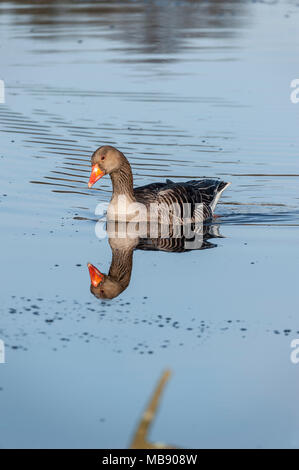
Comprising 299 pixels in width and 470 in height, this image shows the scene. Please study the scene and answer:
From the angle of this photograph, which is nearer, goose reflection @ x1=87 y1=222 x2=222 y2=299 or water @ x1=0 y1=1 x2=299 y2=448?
water @ x1=0 y1=1 x2=299 y2=448

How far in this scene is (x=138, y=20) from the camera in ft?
118

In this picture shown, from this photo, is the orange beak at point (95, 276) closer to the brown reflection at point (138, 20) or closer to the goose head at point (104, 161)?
the goose head at point (104, 161)

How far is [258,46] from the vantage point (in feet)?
90.0

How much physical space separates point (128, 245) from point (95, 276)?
1496 mm

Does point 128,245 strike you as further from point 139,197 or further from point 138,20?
point 138,20

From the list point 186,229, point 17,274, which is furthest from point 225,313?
point 186,229

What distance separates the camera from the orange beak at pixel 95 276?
369 inches

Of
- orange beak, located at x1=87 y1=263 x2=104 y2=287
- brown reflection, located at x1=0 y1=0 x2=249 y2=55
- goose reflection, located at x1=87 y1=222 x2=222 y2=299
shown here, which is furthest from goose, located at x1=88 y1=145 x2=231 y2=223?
brown reflection, located at x1=0 y1=0 x2=249 y2=55

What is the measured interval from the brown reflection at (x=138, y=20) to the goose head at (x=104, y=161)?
48.5ft

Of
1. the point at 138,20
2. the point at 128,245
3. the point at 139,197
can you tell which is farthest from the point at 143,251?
the point at 138,20

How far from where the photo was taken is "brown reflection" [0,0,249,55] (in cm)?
3091

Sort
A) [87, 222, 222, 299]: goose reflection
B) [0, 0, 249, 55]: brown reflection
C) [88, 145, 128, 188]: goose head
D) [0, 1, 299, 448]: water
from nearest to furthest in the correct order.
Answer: [0, 1, 299, 448]: water, [87, 222, 222, 299]: goose reflection, [88, 145, 128, 188]: goose head, [0, 0, 249, 55]: brown reflection

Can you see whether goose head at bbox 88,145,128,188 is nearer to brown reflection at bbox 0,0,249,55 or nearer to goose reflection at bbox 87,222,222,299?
goose reflection at bbox 87,222,222,299
